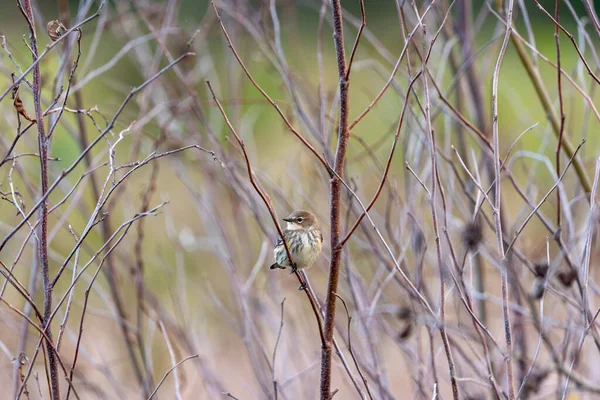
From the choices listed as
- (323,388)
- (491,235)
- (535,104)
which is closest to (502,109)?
(535,104)

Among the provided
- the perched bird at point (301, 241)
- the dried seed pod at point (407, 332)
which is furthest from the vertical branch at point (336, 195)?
the perched bird at point (301, 241)

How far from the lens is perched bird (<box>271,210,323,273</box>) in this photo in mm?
3334

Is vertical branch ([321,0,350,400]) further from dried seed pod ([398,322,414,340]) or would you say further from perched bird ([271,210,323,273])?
perched bird ([271,210,323,273])

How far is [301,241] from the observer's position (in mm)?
3424

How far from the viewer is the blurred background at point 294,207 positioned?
2.30 meters

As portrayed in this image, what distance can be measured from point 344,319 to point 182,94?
6.83 feet

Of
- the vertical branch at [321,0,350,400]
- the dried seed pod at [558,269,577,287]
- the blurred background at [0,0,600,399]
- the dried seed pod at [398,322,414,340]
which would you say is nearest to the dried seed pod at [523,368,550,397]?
the blurred background at [0,0,600,399]

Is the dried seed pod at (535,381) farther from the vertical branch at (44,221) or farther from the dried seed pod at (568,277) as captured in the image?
the vertical branch at (44,221)

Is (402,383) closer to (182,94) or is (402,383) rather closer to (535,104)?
(182,94)

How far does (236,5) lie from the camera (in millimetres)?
3588

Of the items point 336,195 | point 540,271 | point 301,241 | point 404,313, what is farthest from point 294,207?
point 336,195

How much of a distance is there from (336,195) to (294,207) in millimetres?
1468

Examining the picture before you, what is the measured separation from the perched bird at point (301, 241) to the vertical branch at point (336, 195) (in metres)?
1.36

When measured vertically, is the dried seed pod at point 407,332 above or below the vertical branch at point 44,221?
below
